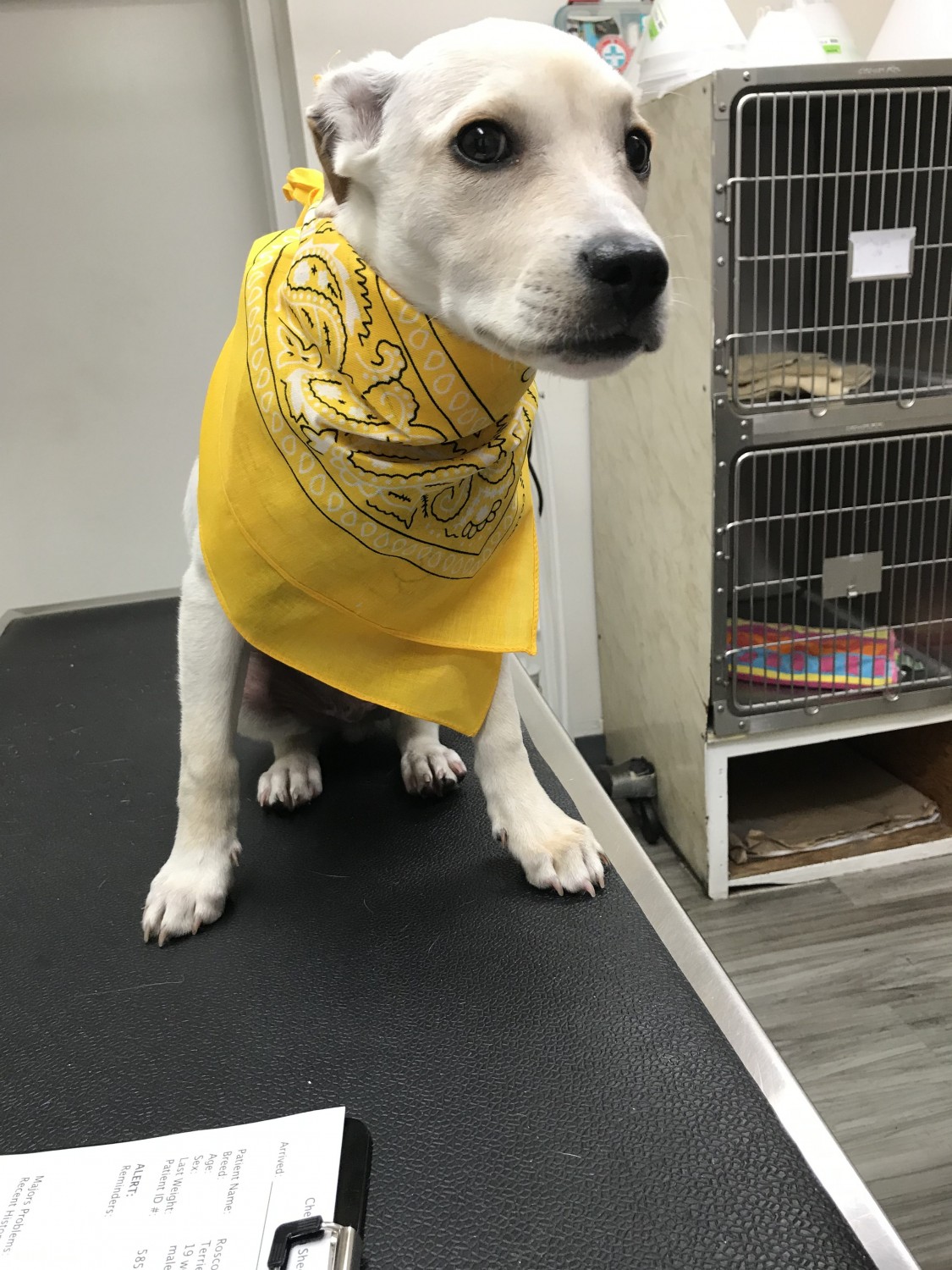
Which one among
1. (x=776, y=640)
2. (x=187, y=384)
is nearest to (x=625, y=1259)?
(x=776, y=640)

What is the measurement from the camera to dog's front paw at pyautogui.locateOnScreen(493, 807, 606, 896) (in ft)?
2.75

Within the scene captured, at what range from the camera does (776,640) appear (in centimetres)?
165

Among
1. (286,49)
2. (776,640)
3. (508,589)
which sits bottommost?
(776,640)

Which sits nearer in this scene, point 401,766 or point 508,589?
point 508,589

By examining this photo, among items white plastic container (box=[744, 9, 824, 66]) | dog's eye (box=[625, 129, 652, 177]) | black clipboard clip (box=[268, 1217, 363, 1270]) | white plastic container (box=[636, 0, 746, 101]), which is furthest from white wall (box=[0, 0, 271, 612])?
black clipboard clip (box=[268, 1217, 363, 1270])

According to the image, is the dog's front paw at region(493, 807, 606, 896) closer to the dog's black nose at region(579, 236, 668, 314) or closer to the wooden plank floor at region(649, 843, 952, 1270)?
the dog's black nose at region(579, 236, 668, 314)

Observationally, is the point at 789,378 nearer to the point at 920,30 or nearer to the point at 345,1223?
the point at 920,30

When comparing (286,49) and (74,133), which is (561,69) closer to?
(286,49)

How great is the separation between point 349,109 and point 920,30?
1200 millimetres

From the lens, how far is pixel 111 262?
1855 millimetres

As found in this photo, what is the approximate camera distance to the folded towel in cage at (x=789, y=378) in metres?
1.45

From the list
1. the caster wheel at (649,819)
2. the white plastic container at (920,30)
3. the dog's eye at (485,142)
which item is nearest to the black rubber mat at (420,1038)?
the dog's eye at (485,142)

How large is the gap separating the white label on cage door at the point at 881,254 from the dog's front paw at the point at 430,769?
40.9 inches

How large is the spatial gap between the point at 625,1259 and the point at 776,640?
4.21 feet
